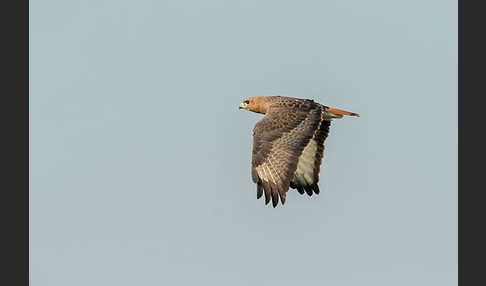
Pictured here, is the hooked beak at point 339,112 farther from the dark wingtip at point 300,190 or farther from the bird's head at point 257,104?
the dark wingtip at point 300,190

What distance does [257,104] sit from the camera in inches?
1387

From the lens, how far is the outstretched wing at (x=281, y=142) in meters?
29.9

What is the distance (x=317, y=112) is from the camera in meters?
33.0

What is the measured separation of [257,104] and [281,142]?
14.8ft

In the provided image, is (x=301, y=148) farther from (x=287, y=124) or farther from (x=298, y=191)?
(x=298, y=191)

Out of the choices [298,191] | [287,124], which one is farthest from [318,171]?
[287,124]

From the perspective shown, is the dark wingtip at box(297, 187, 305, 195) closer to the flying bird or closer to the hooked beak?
the flying bird

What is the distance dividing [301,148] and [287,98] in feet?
11.8

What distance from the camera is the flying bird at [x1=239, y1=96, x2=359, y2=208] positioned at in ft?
98.5

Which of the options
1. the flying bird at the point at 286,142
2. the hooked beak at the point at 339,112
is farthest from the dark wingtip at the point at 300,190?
the hooked beak at the point at 339,112

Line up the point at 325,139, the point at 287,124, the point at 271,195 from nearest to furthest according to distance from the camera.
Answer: the point at 271,195 → the point at 287,124 → the point at 325,139

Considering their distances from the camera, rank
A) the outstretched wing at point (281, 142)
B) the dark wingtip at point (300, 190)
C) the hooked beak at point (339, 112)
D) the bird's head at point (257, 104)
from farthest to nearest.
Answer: the bird's head at point (257, 104), the dark wingtip at point (300, 190), the hooked beak at point (339, 112), the outstretched wing at point (281, 142)

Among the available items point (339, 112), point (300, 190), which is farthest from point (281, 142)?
point (300, 190)

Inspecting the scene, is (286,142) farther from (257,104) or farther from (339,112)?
(257,104)
